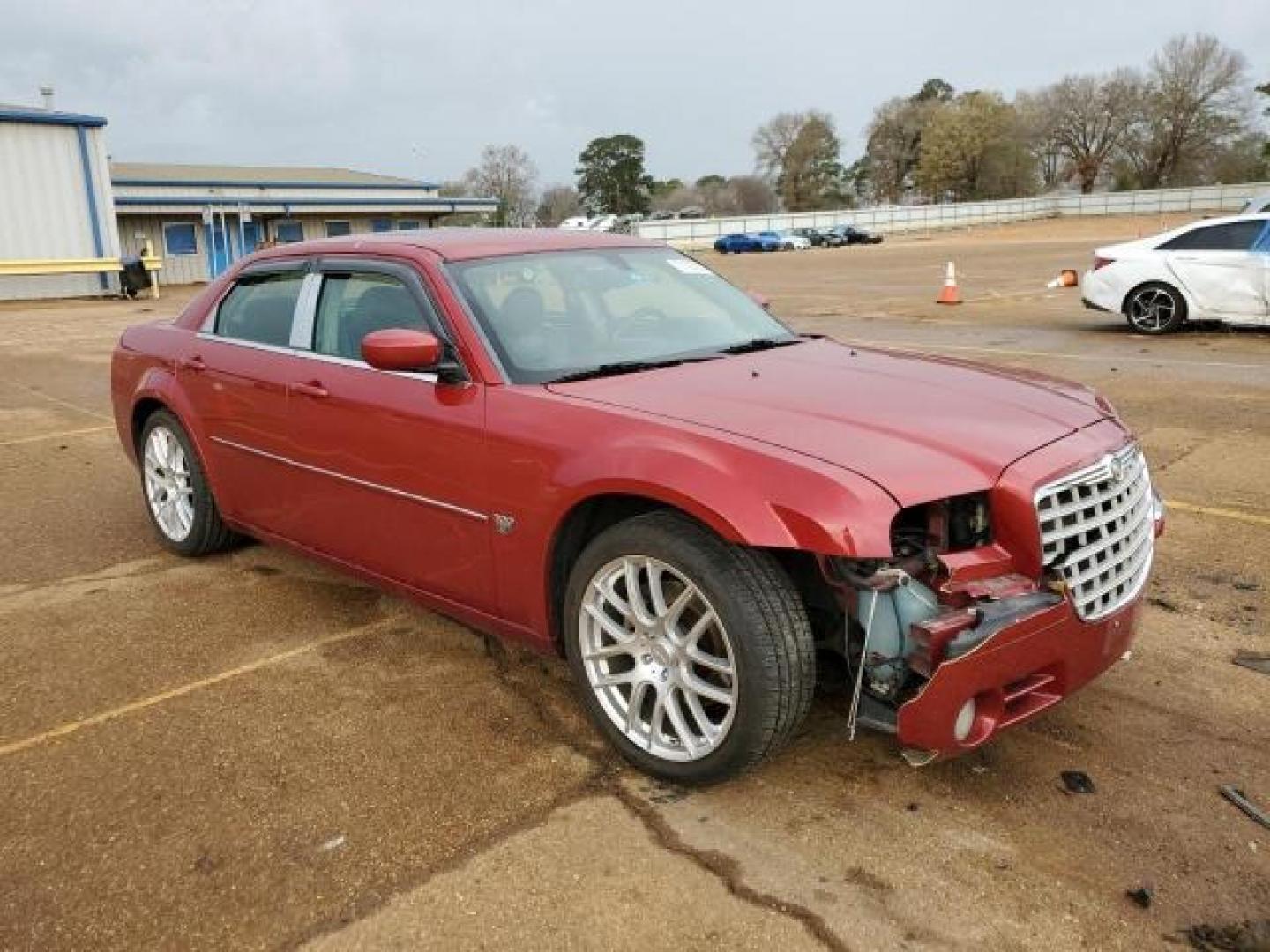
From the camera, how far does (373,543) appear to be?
13.1ft

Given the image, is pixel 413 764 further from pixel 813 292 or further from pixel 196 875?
pixel 813 292

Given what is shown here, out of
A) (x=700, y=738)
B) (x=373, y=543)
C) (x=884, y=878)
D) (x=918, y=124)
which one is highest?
(x=918, y=124)

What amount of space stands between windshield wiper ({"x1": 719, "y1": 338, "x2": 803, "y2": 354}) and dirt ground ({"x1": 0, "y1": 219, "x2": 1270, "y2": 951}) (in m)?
1.33

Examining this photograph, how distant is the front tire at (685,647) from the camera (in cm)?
277

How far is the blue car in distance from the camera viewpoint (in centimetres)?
6194

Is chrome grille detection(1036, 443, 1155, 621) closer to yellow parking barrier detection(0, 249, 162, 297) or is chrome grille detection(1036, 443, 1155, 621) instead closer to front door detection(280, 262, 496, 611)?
front door detection(280, 262, 496, 611)

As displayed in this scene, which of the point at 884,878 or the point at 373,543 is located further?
the point at 373,543

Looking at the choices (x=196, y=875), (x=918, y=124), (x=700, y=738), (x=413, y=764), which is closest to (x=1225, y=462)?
(x=700, y=738)

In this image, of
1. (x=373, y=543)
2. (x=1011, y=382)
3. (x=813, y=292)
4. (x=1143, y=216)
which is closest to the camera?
(x=1011, y=382)

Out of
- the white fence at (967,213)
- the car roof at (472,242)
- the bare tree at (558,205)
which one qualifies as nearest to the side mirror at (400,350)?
the car roof at (472,242)

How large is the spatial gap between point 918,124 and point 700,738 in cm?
11950

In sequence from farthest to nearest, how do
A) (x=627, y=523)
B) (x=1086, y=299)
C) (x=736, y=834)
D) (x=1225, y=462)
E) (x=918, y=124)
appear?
(x=918, y=124) < (x=1086, y=299) < (x=1225, y=462) < (x=627, y=523) < (x=736, y=834)

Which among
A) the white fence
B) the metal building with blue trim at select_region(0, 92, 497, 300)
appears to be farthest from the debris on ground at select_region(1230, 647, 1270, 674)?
the white fence

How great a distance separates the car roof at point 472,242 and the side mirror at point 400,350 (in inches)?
21.3
